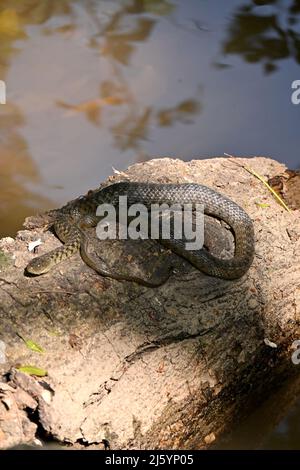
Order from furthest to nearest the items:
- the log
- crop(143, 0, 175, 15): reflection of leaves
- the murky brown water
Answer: crop(143, 0, 175, 15): reflection of leaves
the murky brown water
the log

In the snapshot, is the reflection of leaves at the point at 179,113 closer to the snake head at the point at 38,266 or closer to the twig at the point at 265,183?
the twig at the point at 265,183

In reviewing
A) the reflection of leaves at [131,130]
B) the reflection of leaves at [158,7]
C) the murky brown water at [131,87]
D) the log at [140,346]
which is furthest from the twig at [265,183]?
the reflection of leaves at [158,7]

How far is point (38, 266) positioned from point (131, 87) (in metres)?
4.77

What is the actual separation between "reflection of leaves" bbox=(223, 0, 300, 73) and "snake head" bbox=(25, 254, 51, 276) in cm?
591

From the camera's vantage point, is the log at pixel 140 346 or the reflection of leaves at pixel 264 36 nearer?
the log at pixel 140 346

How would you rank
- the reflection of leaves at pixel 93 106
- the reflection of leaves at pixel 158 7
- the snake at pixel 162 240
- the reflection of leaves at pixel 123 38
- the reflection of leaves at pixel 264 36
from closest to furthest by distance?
the snake at pixel 162 240, the reflection of leaves at pixel 93 106, the reflection of leaves at pixel 123 38, the reflection of leaves at pixel 264 36, the reflection of leaves at pixel 158 7

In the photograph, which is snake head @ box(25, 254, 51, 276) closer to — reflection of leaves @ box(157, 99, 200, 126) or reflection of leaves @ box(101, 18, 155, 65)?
reflection of leaves @ box(157, 99, 200, 126)

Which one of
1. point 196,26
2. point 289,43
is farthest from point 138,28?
point 289,43

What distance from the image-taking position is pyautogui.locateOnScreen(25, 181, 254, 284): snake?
4.87m

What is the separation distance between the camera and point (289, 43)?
10.0m

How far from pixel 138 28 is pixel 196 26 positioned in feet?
3.21

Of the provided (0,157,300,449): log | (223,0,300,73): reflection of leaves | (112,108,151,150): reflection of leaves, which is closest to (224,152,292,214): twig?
(0,157,300,449): log

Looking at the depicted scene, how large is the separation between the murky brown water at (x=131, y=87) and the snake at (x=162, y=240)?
139 cm

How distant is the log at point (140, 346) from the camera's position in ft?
13.3
